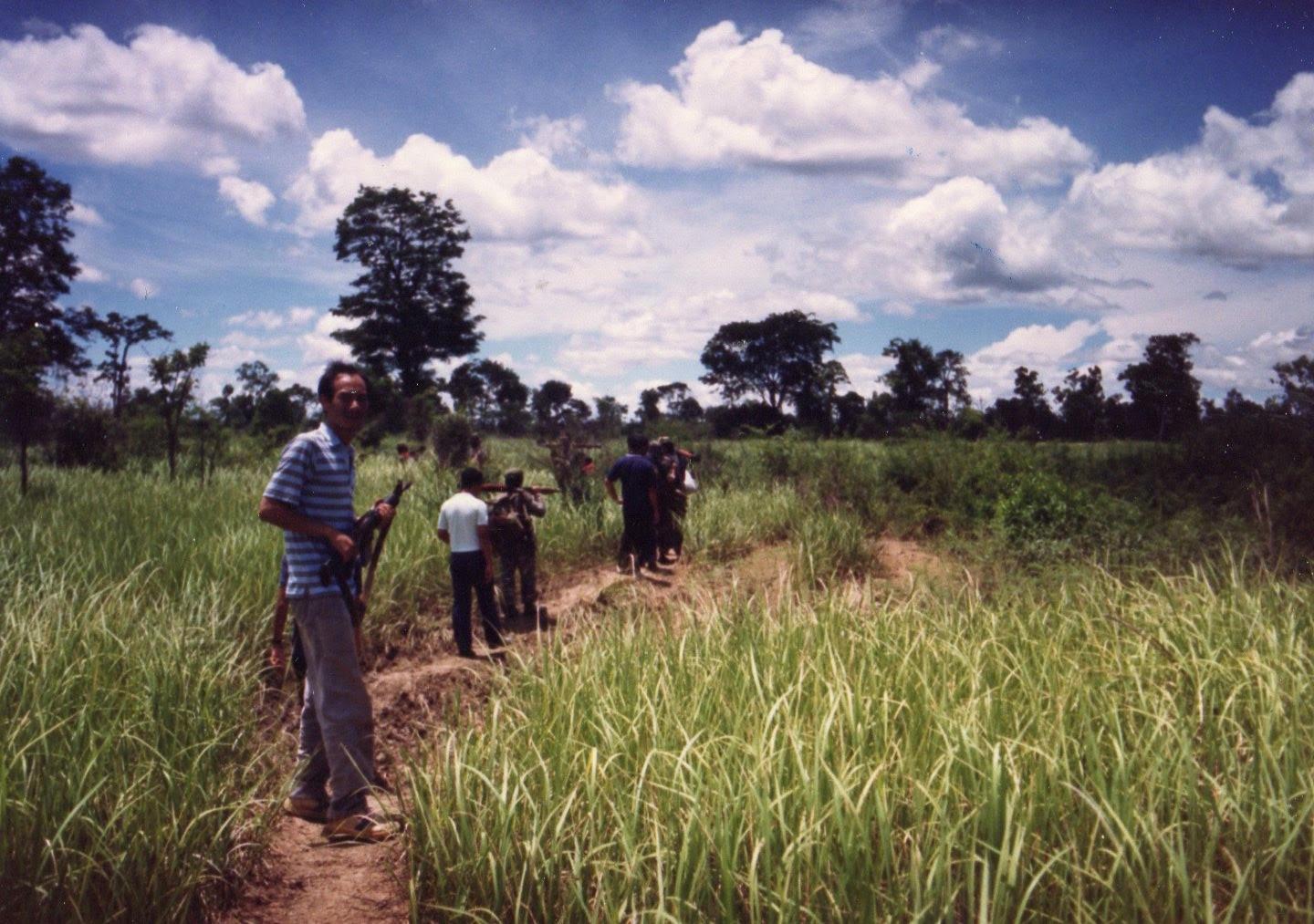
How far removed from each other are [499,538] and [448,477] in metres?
4.54

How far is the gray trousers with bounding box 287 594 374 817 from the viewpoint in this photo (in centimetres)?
354

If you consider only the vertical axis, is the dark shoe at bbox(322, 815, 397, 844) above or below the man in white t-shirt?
below

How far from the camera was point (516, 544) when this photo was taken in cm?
761

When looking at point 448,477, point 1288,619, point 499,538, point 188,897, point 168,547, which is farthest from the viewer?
point 448,477

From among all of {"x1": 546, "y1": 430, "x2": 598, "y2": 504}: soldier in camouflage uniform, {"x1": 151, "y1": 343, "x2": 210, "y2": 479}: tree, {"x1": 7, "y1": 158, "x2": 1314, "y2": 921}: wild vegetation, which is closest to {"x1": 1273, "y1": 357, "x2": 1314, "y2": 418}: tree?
{"x1": 7, "y1": 158, "x2": 1314, "y2": 921}: wild vegetation

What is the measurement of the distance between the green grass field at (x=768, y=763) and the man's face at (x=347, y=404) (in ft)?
4.61

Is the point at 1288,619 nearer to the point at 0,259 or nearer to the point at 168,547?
the point at 168,547

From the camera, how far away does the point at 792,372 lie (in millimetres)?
56844

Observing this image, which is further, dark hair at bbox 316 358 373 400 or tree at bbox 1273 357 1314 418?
tree at bbox 1273 357 1314 418

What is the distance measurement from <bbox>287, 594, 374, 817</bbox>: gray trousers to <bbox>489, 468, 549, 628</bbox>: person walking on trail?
3.83 metres

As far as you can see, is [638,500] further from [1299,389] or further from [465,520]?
[1299,389]

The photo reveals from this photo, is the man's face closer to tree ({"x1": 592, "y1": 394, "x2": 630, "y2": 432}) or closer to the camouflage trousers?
the camouflage trousers

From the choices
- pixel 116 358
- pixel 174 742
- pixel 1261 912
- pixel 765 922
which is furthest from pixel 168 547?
pixel 116 358

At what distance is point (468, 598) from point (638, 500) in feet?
7.86
